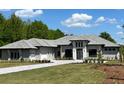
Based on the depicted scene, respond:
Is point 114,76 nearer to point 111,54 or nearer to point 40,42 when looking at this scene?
point 40,42

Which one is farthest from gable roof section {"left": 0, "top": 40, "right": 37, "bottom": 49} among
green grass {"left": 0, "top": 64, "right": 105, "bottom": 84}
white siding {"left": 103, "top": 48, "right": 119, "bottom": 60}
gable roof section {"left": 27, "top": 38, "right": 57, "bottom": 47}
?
green grass {"left": 0, "top": 64, "right": 105, "bottom": 84}

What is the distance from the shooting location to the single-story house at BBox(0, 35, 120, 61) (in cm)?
4600

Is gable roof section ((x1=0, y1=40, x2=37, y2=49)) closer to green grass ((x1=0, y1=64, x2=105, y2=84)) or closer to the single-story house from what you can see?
the single-story house

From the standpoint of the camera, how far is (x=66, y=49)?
51.9 meters

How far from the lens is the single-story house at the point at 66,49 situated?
46.0 metres

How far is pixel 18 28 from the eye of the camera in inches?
1243

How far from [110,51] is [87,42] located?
355cm

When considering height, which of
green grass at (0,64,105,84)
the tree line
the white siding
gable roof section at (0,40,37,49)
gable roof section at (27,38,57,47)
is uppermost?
the tree line

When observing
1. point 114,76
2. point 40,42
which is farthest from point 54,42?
point 114,76
